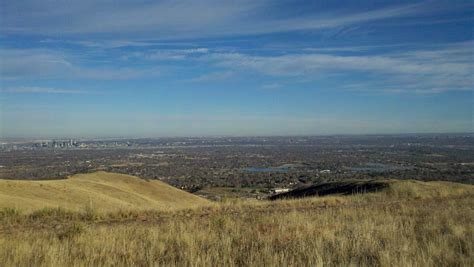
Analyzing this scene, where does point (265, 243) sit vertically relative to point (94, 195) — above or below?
above

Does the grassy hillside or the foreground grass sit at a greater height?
the foreground grass

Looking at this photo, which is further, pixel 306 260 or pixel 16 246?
pixel 16 246

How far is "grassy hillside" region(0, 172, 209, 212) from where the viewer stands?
1820 centimetres

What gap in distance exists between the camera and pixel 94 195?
87.4ft

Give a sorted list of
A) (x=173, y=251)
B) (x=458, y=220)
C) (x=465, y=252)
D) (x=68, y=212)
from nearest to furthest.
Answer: (x=465, y=252), (x=173, y=251), (x=458, y=220), (x=68, y=212)

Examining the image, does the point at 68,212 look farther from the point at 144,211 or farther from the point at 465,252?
the point at 465,252

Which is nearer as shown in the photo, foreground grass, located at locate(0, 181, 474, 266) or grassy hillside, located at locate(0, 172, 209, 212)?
foreground grass, located at locate(0, 181, 474, 266)

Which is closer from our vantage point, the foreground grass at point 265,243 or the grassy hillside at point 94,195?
the foreground grass at point 265,243

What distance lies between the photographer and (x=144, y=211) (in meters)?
15.3

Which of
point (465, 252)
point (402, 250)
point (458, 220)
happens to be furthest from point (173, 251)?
point (458, 220)

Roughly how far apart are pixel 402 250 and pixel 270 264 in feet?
8.04

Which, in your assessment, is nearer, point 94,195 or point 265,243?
point 265,243

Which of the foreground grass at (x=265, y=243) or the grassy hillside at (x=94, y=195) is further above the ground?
the foreground grass at (x=265, y=243)

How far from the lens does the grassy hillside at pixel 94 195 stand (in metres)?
18.2
